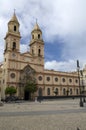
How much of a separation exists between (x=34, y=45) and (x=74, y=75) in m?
24.1

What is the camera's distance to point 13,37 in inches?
2323

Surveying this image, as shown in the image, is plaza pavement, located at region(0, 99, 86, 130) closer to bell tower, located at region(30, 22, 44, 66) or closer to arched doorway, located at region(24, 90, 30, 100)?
arched doorway, located at region(24, 90, 30, 100)

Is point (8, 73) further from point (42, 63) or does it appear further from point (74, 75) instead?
point (74, 75)

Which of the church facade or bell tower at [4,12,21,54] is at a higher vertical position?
bell tower at [4,12,21,54]


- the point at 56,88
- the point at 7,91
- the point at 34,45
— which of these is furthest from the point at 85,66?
the point at 7,91

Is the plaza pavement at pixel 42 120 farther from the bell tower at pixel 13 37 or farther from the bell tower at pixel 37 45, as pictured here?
the bell tower at pixel 37 45

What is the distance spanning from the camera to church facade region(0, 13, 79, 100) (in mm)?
55938

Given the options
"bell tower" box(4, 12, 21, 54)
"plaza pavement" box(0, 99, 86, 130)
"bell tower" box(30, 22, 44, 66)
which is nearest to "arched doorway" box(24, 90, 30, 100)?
"bell tower" box(30, 22, 44, 66)

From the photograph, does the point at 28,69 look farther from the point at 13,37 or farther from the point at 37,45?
the point at 13,37

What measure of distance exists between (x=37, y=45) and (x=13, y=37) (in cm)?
1048

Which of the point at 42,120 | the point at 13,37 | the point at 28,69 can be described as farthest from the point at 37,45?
the point at 42,120

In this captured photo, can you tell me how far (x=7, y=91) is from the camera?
49.2 m

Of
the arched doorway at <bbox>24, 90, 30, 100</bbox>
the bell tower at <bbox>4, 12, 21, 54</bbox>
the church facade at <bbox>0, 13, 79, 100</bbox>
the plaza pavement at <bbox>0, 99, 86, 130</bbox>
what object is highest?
the bell tower at <bbox>4, 12, 21, 54</bbox>

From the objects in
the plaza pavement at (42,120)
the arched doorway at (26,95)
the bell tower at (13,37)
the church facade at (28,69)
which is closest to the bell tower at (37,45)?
the church facade at (28,69)
